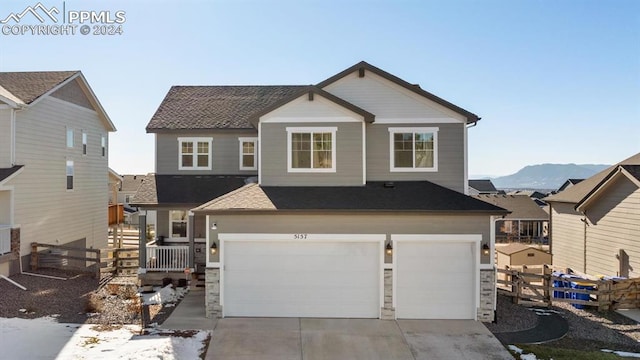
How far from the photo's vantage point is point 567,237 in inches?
691

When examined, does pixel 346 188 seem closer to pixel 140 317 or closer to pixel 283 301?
pixel 283 301

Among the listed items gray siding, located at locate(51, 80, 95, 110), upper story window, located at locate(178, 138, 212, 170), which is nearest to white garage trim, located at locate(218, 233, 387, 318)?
upper story window, located at locate(178, 138, 212, 170)

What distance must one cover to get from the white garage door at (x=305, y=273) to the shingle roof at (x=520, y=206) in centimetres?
2503

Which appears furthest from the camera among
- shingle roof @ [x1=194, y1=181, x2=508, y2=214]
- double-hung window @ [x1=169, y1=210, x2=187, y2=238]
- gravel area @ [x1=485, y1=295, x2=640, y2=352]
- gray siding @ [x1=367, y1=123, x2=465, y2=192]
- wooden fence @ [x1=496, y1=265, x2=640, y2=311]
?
double-hung window @ [x1=169, y1=210, x2=187, y2=238]

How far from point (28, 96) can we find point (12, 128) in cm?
155

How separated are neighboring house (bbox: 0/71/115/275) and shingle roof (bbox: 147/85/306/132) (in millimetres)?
4157

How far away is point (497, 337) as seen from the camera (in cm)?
902

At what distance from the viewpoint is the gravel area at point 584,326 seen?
871cm

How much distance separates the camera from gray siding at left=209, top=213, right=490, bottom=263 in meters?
10.0

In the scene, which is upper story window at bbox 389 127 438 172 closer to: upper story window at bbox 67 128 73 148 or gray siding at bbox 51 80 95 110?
gray siding at bbox 51 80 95 110

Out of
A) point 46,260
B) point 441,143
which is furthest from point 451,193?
point 46,260

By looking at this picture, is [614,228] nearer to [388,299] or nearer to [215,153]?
[388,299]

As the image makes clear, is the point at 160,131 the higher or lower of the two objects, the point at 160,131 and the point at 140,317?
the higher

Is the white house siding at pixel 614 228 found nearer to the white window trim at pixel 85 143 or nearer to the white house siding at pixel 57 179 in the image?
the white house siding at pixel 57 179
